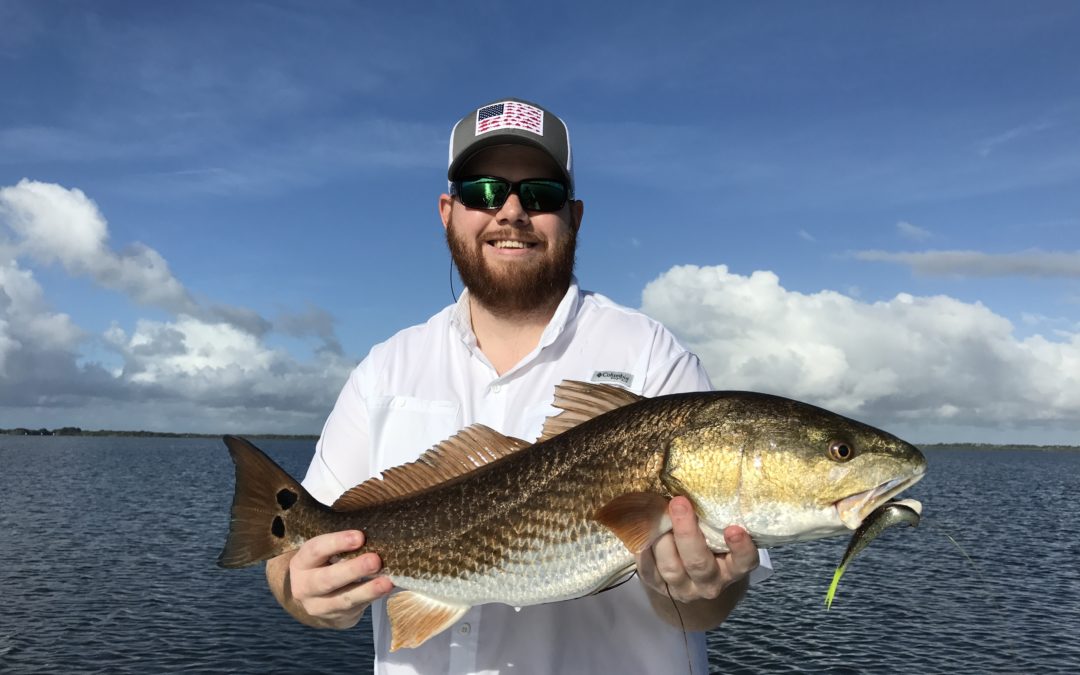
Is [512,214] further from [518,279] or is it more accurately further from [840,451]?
[840,451]

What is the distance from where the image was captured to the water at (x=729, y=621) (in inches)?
990

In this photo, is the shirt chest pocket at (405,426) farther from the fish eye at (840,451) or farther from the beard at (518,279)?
the fish eye at (840,451)

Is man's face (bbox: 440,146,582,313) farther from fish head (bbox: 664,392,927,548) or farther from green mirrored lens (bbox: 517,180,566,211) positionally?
fish head (bbox: 664,392,927,548)

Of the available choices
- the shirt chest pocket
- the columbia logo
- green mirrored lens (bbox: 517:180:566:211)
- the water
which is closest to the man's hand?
the columbia logo

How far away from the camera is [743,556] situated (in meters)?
3.76

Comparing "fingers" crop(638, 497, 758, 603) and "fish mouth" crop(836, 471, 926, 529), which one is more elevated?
"fish mouth" crop(836, 471, 926, 529)

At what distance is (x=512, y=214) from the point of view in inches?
207

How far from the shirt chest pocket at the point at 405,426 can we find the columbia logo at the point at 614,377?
90 centimetres

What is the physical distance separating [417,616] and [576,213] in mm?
2886

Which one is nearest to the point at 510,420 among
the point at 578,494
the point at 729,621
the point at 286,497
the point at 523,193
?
the point at 578,494

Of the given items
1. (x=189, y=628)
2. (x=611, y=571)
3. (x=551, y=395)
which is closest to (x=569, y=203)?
(x=551, y=395)

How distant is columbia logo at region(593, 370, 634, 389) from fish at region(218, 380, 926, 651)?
2.03 feet

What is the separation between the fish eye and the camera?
3.77 metres

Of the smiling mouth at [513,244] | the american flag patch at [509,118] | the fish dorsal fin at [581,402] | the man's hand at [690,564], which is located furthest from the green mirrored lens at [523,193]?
the man's hand at [690,564]
